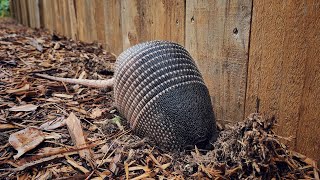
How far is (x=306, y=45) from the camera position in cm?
188

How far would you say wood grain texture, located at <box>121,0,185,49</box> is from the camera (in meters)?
2.81

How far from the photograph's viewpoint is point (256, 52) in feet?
7.14

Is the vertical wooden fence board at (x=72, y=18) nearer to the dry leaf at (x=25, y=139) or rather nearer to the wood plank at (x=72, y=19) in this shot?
the wood plank at (x=72, y=19)

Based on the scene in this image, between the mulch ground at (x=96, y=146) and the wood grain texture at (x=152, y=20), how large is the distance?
75cm

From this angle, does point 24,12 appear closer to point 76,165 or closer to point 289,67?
point 76,165

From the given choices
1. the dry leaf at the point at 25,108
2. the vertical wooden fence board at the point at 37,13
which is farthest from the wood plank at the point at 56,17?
the dry leaf at the point at 25,108

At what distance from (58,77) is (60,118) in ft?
2.87

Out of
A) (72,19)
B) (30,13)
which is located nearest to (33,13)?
(30,13)

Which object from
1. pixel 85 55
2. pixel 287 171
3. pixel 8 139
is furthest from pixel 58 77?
pixel 287 171

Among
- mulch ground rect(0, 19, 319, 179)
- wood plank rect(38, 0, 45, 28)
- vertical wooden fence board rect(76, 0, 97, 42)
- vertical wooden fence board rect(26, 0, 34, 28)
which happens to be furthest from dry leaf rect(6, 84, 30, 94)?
vertical wooden fence board rect(26, 0, 34, 28)

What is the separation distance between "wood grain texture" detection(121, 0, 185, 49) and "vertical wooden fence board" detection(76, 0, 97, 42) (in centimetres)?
95

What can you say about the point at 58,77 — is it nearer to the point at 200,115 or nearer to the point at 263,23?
the point at 200,115

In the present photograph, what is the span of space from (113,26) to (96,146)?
6.91 ft

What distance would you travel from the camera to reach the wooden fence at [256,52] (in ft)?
6.27
